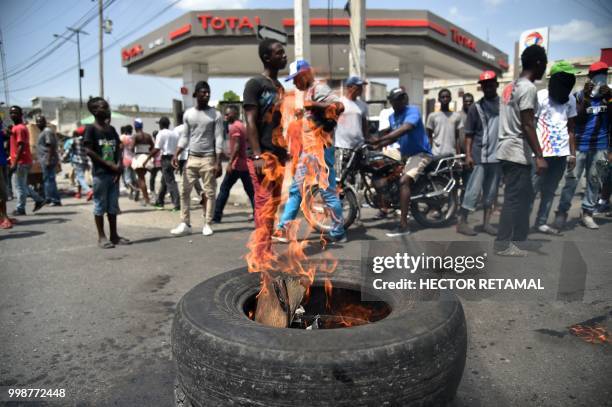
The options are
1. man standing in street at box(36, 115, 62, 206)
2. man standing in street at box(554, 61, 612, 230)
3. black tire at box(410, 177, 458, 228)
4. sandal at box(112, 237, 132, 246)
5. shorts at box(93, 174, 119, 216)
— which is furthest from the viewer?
man standing in street at box(36, 115, 62, 206)

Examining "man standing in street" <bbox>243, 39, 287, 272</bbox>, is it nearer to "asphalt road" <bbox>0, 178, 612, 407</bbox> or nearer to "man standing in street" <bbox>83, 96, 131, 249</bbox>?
"asphalt road" <bbox>0, 178, 612, 407</bbox>

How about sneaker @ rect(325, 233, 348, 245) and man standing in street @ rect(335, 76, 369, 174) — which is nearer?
sneaker @ rect(325, 233, 348, 245)

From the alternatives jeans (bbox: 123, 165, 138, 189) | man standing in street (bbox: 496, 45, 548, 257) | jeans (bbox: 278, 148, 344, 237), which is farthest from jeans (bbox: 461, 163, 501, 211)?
jeans (bbox: 123, 165, 138, 189)

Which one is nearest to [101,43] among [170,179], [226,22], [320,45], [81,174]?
[226,22]

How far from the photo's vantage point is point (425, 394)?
4.81 feet

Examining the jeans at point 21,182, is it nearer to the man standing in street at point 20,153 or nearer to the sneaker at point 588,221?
the man standing in street at point 20,153

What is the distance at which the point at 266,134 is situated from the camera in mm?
3646

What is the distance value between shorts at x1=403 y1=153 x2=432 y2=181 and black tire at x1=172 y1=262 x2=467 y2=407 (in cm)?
409

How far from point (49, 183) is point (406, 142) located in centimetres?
791

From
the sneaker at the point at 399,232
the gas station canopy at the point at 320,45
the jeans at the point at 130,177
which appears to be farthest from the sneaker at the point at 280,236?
the gas station canopy at the point at 320,45

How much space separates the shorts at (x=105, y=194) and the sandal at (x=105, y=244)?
1.24 feet

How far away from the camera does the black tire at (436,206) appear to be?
6.08 m

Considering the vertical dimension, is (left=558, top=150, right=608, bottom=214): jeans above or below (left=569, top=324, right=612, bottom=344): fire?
above

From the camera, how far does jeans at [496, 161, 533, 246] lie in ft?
13.8
